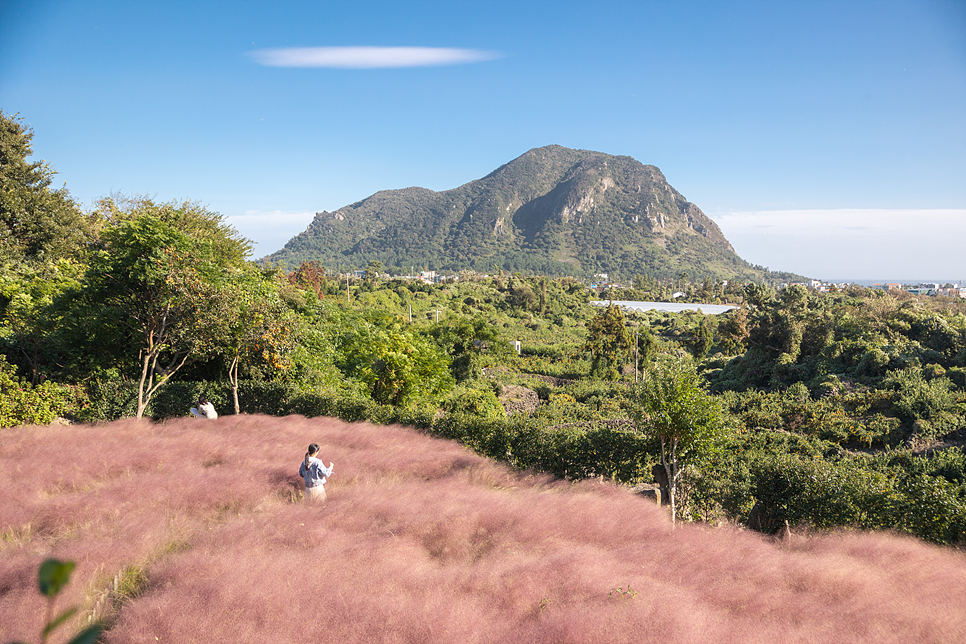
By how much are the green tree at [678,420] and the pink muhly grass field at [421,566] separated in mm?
1578

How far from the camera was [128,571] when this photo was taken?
18.1 feet

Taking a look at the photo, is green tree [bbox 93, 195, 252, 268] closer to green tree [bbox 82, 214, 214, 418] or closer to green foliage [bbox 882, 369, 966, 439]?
green tree [bbox 82, 214, 214, 418]

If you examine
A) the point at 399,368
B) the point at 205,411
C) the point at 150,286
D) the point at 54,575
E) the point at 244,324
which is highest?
the point at 150,286

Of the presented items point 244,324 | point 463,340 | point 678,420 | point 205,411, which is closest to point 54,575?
point 678,420

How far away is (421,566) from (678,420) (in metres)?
5.85

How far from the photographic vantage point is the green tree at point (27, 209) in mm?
24266

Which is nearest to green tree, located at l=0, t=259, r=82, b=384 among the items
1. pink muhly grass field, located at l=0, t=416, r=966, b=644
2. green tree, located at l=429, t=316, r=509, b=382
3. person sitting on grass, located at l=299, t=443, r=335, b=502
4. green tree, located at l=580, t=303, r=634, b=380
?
pink muhly grass field, located at l=0, t=416, r=966, b=644

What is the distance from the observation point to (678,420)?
934cm

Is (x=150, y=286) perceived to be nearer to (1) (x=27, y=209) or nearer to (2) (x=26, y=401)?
(2) (x=26, y=401)

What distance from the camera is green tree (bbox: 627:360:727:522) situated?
9.30 metres

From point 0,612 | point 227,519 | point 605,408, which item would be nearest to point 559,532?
point 227,519

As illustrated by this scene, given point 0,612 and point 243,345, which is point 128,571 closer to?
point 0,612

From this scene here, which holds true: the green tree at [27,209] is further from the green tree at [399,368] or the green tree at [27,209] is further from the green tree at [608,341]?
the green tree at [608,341]

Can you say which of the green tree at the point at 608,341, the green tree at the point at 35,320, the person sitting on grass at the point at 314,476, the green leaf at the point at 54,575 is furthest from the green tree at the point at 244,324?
the green tree at the point at 608,341
